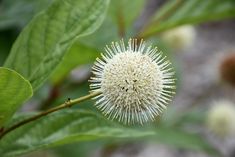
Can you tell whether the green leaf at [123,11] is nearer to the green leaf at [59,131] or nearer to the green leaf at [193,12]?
the green leaf at [193,12]

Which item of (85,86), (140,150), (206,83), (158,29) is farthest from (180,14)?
(206,83)

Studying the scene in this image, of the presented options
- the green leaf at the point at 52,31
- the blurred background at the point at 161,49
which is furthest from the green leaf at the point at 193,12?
the green leaf at the point at 52,31

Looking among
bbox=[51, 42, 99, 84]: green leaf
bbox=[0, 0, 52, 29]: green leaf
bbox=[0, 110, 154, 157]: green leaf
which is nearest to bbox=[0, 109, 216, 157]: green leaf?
bbox=[0, 110, 154, 157]: green leaf

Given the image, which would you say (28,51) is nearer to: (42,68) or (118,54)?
(42,68)

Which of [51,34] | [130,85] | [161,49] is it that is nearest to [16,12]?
[161,49]

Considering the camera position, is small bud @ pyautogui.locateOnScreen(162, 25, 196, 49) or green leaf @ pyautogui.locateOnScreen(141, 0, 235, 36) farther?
small bud @ pyautogui.locateOnScreen(162, 25, 196, 49)

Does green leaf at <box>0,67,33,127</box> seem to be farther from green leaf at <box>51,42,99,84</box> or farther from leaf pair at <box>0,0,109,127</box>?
green leaf at <box>51,42,99,84</box>

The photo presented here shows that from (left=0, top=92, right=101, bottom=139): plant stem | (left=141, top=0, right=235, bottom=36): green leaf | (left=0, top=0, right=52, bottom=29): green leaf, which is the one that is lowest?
(left=0, top=92, right=101, bottom=139): plant stem
